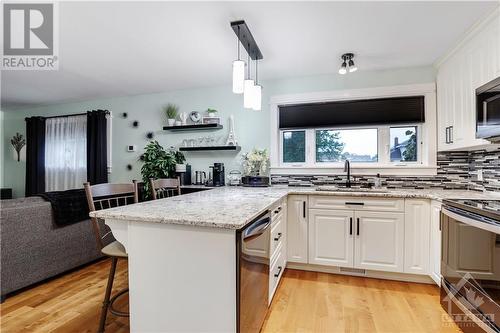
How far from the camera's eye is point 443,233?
1.97m

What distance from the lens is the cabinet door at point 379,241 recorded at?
7.93 feet

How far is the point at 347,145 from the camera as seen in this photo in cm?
326

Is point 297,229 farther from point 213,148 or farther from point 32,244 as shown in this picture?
point 32,244

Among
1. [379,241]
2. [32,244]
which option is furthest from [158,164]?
[379,241]

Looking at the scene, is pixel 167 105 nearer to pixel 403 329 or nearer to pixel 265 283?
pixel 265 283

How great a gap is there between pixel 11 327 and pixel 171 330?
52.3 inches

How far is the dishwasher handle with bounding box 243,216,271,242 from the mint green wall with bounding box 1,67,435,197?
195 centimetres

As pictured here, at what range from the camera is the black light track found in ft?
6.53

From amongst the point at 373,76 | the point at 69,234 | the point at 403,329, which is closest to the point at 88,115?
the point at 69,234

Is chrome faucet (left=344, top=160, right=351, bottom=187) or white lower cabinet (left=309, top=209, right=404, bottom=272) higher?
chrome faucet (left=344, top=160, right=351, bottom=187)

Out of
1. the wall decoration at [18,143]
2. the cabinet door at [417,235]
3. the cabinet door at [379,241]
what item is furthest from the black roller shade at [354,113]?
the wall decoration at [18,143]

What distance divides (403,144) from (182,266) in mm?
2975

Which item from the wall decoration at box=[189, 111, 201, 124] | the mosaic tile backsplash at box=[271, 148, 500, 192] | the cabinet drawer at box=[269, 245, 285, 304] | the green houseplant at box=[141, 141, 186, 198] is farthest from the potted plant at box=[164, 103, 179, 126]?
the cabinet drawer at box=[269, 245, 285, 304]

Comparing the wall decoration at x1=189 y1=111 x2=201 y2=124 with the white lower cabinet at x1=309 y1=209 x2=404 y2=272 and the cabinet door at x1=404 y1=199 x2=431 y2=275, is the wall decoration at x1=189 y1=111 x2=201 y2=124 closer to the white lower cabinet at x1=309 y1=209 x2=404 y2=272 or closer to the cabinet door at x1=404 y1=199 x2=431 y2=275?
the white lower cabinet at x1=309 y1=209 x2=404 y2=272
